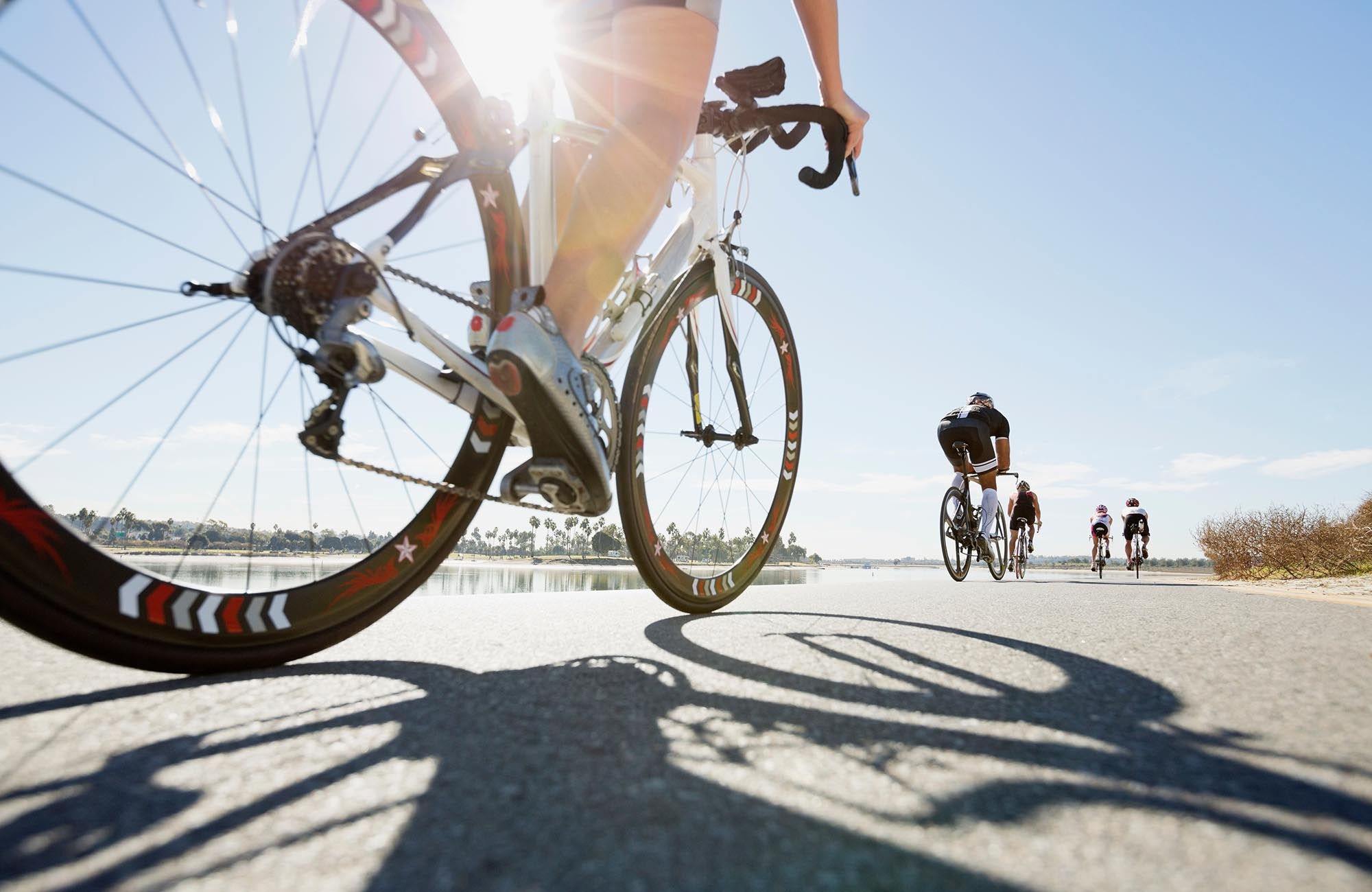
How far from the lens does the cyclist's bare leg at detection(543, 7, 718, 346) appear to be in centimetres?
177

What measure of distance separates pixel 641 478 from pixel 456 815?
1790mm

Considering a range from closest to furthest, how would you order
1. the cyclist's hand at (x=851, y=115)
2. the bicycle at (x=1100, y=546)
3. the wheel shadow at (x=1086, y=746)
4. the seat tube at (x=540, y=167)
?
the wheel shadow at (x=1086, y=746), the seat tube at (x=540, y=167), the cyclist's hand at (x=851, y=115), the bicycle at (x=1100, y=546)

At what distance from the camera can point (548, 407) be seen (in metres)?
1.61

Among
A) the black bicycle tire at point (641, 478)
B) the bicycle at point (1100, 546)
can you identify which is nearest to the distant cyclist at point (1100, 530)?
the bicycle at point (1100, 546)

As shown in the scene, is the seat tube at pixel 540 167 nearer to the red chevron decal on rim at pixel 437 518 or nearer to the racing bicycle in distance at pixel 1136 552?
the red chevron decal on rim at pixel 437 518

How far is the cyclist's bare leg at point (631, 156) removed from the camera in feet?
5.79

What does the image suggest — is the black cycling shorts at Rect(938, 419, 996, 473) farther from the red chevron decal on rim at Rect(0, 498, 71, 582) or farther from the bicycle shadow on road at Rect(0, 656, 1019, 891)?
the red chevron decal on rim at Rect(0, 498, 71, 582)

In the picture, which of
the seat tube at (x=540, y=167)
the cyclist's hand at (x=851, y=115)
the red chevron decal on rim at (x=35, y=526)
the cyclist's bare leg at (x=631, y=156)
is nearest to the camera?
the red chevron decal on rim at (x=35, y=526)

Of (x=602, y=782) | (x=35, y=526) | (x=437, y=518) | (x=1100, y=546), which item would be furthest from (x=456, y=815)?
(x=1100, y=546)

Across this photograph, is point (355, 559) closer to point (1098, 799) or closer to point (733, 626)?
point (733, 626)

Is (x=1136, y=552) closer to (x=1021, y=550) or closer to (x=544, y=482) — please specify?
(x=1021, y=550)

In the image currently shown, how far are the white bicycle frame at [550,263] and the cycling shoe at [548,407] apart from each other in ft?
0.26

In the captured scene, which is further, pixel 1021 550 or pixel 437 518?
pixel 1021 550

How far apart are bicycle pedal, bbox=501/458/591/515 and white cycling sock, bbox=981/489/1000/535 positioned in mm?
8497
